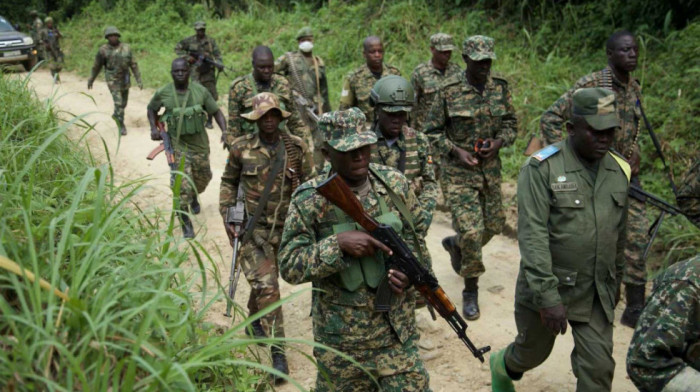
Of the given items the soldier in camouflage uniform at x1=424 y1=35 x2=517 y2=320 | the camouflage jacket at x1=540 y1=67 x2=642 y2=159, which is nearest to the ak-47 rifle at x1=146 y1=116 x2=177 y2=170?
the soldier in camouflage uniform at x1=424 y1=35 x2=517 y2=320

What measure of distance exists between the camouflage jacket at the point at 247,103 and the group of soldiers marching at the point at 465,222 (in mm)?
Result: 1629

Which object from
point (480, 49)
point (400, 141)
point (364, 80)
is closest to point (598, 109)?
point (400, 141)

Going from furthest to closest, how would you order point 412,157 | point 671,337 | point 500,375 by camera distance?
point 412,157 → point 500,375 → point 671,337

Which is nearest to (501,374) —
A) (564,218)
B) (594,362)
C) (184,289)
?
(594,362)

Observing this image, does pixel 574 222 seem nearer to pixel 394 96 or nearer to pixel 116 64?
pixel 394 96

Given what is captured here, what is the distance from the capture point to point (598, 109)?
3.70m

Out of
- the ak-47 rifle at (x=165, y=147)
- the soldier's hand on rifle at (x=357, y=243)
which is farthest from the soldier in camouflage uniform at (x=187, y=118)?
the soldier's hand on rifle at (x=357, y=243)

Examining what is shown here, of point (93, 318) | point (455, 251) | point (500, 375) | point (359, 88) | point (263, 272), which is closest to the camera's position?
point (93, 318)

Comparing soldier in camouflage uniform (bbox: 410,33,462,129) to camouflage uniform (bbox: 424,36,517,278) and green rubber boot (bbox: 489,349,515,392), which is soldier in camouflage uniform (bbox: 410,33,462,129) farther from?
green rubber boot (bbox: 489,349,515,392)

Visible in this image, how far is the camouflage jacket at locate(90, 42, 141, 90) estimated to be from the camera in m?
13.2

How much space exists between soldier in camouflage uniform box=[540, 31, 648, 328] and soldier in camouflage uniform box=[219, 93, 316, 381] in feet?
7.04

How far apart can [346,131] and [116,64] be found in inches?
437

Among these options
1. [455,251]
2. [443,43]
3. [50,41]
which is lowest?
[50,41]

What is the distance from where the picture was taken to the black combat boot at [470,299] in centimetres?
592
